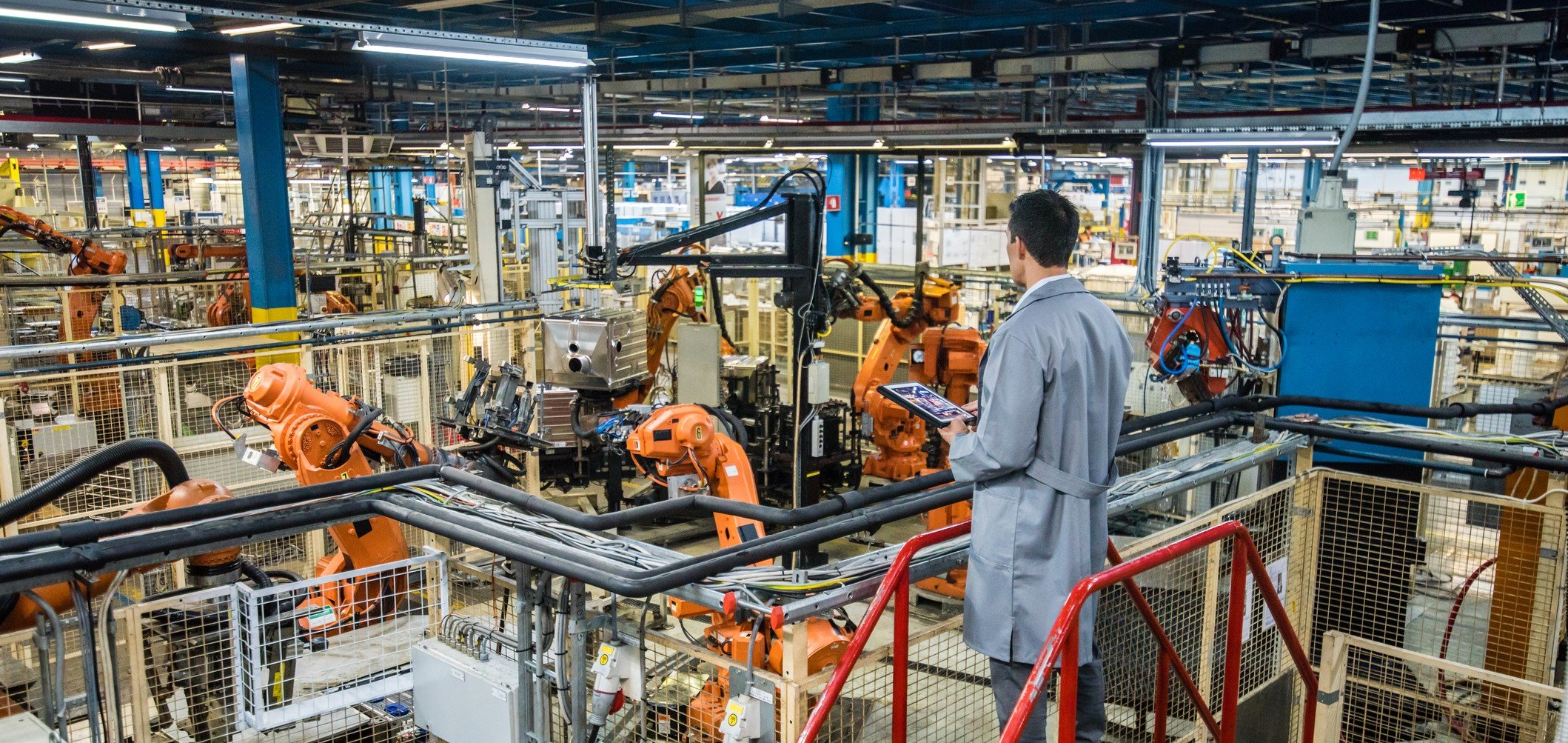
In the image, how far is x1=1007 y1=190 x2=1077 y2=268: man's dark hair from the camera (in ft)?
9.29

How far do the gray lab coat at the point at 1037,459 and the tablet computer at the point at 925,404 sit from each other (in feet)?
0.51

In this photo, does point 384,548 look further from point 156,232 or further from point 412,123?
point 412,123

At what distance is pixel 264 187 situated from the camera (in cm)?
974

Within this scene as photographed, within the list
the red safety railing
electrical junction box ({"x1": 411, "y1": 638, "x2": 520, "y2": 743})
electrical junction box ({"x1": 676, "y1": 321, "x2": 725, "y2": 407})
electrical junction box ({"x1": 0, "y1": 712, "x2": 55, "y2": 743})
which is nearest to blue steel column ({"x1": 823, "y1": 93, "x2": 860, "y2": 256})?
electrical junction box ({"x1": 676, "y1": 321, "x2": 725, "y2": 407})

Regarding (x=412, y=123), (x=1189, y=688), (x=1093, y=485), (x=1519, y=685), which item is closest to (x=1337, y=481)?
(x=1519, y=685)

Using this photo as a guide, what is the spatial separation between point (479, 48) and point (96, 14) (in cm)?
174

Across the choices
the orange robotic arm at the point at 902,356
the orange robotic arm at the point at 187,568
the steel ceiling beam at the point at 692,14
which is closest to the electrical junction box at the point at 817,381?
the orange robotic arm at the point at 902,356

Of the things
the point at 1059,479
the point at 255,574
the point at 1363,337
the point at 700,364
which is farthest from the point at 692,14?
the point at 1059,479

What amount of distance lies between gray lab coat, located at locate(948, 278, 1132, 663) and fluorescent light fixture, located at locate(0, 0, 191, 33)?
4.30 metres

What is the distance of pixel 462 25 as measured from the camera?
493 inches

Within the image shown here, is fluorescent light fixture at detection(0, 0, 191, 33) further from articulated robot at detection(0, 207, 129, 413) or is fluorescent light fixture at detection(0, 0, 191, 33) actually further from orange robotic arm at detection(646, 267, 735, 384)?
articulated robot at detection(0, 207, 129, 413)

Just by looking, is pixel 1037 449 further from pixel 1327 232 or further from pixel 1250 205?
pixel 1250 205

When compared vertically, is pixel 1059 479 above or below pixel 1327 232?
below

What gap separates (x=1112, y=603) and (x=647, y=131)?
11.4 metres
